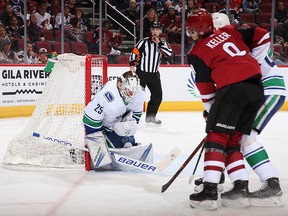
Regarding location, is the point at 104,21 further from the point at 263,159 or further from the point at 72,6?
the point at 263,159

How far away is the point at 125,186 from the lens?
3.16 m

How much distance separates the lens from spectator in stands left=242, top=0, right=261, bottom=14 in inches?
358

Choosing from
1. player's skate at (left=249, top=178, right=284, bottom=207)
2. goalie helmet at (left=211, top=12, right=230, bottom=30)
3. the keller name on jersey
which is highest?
goalie helmet at (left=211, top=12, right=230, bottom=30)

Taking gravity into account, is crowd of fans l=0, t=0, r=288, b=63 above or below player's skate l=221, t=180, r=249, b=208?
above

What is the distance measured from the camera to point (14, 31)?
24.9 ft

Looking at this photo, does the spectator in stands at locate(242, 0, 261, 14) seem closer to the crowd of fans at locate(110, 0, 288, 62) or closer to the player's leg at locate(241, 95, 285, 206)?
the crowd of fans at locate(110, 0, 288, 62)

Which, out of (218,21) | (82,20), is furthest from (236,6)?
(218,21)

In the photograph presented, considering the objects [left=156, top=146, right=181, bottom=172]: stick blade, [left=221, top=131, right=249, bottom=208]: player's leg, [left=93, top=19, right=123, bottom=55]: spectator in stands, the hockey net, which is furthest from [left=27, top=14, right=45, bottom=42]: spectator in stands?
[left=221, top=131, right=249, bottom=208]: player's leg

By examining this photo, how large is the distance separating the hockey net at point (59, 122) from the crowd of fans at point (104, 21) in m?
3.66

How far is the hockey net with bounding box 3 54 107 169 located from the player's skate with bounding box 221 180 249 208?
1257 millimetres

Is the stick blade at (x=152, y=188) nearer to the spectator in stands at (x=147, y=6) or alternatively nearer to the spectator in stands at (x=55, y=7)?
the spectator in stands at (x=55, y=7)

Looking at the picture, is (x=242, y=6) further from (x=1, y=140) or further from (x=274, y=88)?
(x=274, y=88)

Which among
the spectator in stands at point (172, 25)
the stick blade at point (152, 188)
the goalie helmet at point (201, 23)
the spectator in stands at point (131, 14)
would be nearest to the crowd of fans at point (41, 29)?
the spectator in stands at point (131, 14)

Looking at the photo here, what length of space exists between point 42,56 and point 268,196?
17.5ft
